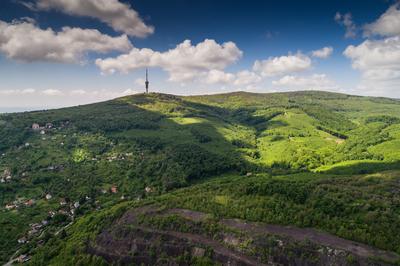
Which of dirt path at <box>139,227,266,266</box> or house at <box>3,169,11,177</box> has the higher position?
dirt path at <box>139,227,266,266</box>

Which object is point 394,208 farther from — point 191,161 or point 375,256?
point 191,161

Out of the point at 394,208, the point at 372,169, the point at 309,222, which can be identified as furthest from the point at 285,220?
the point at 372,169

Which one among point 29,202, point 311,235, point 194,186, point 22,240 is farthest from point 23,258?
point 311,235

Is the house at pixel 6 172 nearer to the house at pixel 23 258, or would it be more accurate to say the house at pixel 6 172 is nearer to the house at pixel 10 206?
the house at pixel 10 206

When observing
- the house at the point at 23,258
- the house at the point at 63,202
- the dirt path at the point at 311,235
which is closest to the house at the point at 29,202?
the house at the point at 63,202

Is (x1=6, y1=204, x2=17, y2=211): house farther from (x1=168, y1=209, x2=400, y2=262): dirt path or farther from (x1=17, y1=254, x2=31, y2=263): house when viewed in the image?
(x1=168, y1=209, x2=400, y2=262): dirt path

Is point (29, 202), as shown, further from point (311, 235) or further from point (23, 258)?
point (311, 235)

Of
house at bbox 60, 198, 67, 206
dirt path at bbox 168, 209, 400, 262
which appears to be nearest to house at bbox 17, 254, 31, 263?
house at bbox 60, 198, 67, 206

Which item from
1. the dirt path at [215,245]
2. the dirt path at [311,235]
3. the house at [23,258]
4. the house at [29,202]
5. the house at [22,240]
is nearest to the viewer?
the dirt path at [311,235]

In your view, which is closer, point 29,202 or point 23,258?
point 23,258
